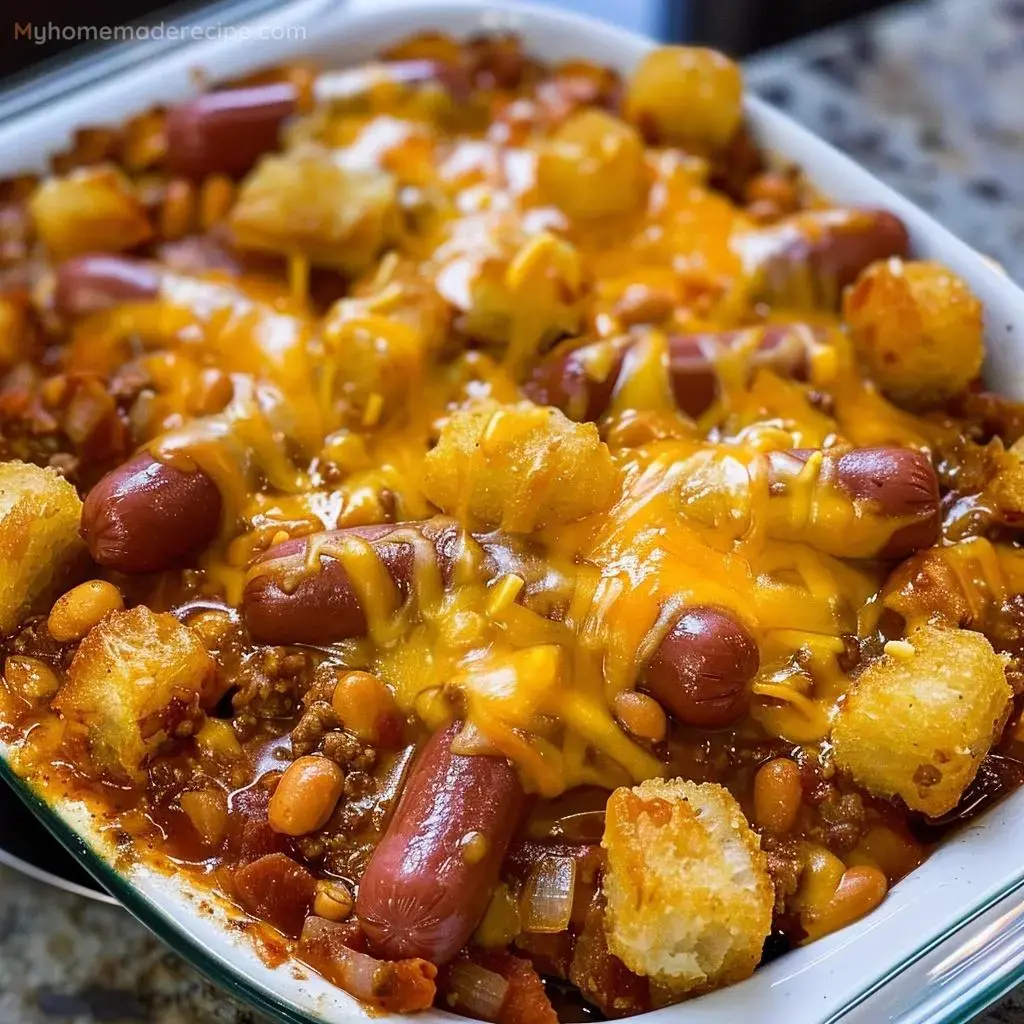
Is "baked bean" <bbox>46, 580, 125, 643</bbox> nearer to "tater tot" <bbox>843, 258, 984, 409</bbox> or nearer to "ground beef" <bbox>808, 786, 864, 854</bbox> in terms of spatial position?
"ground beef" <bbox>808, 786, 864, 854</bbox>

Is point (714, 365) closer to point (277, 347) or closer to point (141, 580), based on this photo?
point (277, 347)

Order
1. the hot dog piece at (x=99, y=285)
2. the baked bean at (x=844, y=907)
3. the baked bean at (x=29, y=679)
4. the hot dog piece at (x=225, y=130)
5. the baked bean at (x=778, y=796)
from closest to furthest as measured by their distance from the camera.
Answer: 1. the baked bean at (x=844, y=907)
2. the baked bean at (x=778, y=796)
3. the baked bean at (x=29, y=679)
4. the hot dog piece at (x=99, y=285)
5. the hot dog piece at (x=225, y=130)

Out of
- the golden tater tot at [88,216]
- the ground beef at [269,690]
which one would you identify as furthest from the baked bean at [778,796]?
the golden tater tot at [88,216]

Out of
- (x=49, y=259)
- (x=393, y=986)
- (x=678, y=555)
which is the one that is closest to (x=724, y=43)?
(x=49, y=259)

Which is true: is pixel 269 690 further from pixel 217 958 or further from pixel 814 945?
pixel 814 945

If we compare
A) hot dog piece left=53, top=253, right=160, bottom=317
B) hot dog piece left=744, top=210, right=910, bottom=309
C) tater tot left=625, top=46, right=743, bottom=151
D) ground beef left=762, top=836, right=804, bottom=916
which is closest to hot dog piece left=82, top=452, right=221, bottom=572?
hot dog piece left=53, top=253, right=160, bottom=317

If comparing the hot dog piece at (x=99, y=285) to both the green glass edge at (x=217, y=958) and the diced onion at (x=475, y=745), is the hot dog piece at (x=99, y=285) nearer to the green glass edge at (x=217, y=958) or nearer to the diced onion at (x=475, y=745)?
the green glass edge at (x=217, y=958)
